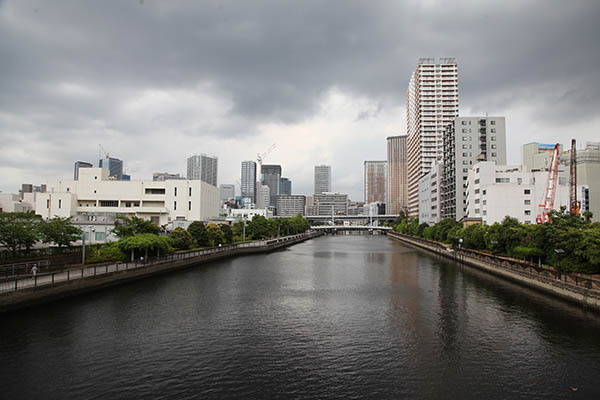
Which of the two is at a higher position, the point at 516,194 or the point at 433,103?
the point at 433,103

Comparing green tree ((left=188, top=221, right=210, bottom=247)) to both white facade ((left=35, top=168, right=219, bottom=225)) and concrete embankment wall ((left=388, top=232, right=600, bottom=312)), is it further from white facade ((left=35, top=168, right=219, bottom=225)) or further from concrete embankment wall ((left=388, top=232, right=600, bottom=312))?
concrete embankment wall ((left=388, top=232, right=600, bottom=312))

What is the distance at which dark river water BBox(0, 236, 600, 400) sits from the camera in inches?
592

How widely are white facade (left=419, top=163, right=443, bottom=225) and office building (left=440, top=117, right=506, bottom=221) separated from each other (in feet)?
38.9

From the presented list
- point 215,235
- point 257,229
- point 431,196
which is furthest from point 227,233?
point 431,196

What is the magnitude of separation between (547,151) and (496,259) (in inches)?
3879

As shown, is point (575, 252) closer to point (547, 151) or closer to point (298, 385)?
point (298, 385)

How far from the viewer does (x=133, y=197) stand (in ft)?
286

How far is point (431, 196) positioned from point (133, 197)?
296 ft

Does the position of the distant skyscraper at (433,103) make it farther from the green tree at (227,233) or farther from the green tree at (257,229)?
the green tree at (227,233)

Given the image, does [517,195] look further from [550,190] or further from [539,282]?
[539,282]

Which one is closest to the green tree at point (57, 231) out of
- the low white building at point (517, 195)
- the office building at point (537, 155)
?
the low white building at point (517, 195)

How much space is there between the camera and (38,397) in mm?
13898

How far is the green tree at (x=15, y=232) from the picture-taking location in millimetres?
33031

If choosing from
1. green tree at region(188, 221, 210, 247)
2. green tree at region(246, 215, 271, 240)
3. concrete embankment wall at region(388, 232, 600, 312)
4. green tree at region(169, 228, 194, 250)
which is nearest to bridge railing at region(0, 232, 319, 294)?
green tree at region(169, 228, 194, 250)
